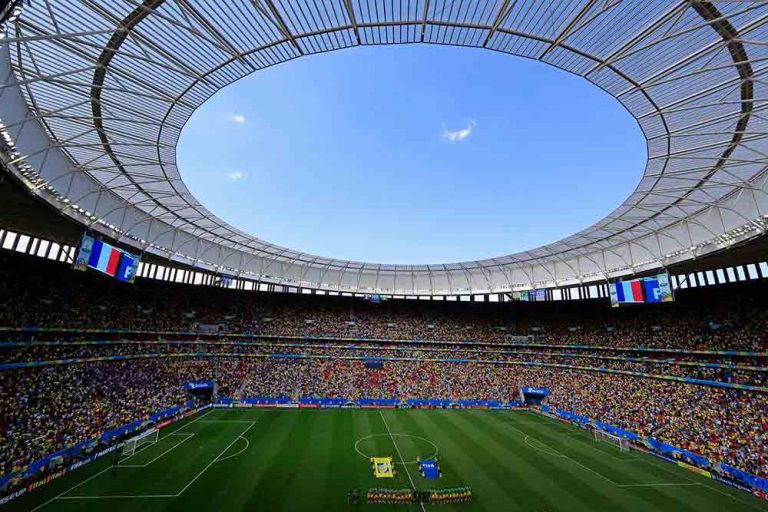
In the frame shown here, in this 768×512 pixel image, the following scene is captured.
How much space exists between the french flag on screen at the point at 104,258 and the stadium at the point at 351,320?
0.18 m

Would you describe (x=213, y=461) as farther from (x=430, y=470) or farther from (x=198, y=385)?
(x=198, y=385)

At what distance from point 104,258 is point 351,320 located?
3684 cm

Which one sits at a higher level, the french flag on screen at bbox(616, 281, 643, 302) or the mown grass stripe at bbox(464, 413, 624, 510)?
the french flag on screen at bbox(616, 281, 643, 302)

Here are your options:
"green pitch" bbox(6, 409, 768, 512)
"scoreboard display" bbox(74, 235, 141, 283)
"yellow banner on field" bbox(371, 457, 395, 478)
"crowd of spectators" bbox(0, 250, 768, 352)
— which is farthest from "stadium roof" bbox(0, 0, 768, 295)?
"yellow banner on field" bbox(371, 457, 395, 478)

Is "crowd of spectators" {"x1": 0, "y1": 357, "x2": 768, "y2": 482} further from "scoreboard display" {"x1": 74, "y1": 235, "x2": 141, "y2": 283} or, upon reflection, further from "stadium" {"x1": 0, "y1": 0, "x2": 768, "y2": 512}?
"scoreboard display" {"x1": 74, "y1": 235, "x2": 141, "y2": 283}

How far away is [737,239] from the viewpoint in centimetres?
2845

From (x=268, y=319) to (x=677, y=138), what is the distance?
50.7 m

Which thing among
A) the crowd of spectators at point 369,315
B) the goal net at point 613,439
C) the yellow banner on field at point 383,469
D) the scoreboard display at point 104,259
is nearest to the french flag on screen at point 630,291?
the crowd of spectators at point 369,315

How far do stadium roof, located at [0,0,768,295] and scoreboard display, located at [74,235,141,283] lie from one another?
310 centimetres

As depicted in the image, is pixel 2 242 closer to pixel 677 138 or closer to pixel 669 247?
pixel 677 138

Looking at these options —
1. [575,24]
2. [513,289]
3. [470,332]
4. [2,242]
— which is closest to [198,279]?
[2,242]

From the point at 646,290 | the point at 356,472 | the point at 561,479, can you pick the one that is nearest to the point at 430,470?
the point at 356,472

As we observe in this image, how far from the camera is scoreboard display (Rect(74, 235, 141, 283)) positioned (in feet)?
81.3

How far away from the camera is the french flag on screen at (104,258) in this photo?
2552 centimetres
